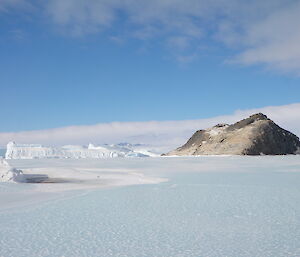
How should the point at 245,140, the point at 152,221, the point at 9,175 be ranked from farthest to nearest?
1. the point at 245,140
2. the point at 9,175
3. the point at 152,221

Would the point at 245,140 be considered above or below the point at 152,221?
above

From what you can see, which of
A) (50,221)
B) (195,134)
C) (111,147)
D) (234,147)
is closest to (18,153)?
(111,147)

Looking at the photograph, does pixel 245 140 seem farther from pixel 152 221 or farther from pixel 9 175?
pixel 152 221

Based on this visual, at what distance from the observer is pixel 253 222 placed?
6.36m

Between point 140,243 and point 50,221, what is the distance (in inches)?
85.7

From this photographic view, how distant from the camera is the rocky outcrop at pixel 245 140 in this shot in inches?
1532

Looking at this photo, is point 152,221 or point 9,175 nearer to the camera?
point 152,221

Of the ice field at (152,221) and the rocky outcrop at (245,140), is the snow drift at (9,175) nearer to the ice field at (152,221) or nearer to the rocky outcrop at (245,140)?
the ice field at (152,221)

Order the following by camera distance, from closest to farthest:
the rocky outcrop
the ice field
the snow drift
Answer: the ice field < the snow drift < the rocky outcrop

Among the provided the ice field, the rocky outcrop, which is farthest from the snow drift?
the rocky outcrop

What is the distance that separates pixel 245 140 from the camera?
129 feet

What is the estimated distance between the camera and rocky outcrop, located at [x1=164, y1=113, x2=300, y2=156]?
38906 mm

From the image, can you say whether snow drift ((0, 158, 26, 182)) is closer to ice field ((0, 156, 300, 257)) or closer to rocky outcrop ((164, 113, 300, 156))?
ice field ((0, 156, 300, 257))

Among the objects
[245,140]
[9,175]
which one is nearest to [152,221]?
[9,175]
